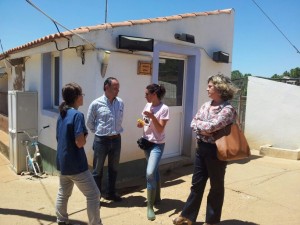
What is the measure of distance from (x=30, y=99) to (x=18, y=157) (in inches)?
53.9

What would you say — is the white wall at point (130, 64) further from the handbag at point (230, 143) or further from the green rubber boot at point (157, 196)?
the handbag at point (230, 143)

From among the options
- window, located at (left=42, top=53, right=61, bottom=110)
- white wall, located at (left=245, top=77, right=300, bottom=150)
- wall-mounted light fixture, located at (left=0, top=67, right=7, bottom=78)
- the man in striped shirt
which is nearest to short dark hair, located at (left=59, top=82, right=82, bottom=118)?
the man in striped shirt

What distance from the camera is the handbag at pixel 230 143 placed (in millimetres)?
3326

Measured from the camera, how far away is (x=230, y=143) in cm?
337

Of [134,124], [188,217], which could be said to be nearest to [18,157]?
[134,124]

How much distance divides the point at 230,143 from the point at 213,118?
33 centimetres

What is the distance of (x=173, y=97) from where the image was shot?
656 centimetres

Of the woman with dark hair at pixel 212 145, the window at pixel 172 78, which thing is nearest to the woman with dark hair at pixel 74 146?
the woman with dark hair at pixel 212 145

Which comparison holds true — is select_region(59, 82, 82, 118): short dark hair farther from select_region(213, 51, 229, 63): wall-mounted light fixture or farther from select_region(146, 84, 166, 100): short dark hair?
select_region(213, 51, 229, 63): wall-mounted light fixture

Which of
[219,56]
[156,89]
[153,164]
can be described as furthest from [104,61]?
[219,56]

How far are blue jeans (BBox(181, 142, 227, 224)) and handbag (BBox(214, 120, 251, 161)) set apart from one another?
0.13 metres

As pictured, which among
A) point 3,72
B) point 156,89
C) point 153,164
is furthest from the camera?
point 3,72

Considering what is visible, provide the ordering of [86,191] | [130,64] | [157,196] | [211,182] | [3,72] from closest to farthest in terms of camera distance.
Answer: [86,191] < [211,182] < [157,196] < [130,64] < [3,72]

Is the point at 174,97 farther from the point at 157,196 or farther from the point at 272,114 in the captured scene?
the point at 272,114
